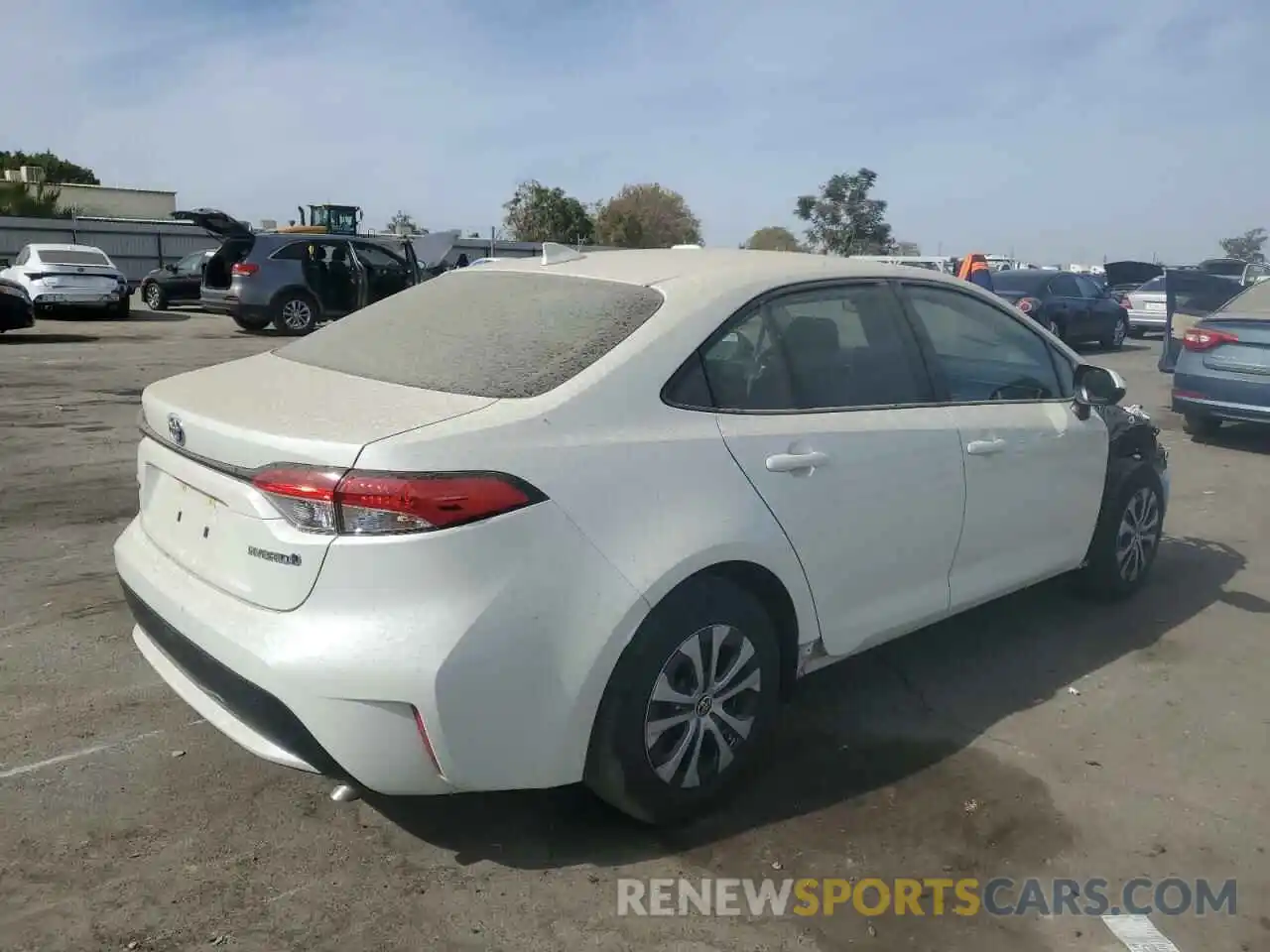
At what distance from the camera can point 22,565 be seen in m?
5.51

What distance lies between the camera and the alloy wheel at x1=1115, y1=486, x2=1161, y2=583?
518 cm

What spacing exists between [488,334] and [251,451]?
885 millimetres

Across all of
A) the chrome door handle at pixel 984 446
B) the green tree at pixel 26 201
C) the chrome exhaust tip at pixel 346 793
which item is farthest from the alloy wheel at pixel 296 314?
the green tree at pixel 26 201

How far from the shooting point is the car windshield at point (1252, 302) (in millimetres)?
9258

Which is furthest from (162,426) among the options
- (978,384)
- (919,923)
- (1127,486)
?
(1127,486)

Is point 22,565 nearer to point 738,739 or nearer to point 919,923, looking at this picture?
point 738,739

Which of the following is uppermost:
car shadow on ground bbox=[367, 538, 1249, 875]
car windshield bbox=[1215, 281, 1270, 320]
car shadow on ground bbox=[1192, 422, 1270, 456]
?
car windshield bbox=[1215, 281, 1270, 320]

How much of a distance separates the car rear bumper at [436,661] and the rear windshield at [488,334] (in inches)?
21.7

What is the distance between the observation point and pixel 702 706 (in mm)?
3213

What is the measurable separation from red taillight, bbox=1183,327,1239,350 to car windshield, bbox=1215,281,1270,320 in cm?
22

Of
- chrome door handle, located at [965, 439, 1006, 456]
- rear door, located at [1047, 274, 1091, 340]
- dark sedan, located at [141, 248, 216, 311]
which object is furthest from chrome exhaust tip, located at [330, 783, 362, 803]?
dark sedan, located at [141, 248, 216, 311]

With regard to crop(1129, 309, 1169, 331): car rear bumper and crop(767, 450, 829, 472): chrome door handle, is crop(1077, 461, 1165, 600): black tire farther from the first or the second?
crop(1129, 309, 1169, 331): car rear bumper

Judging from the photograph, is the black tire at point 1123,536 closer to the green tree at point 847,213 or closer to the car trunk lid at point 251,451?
the car trunk lid at point 251,451

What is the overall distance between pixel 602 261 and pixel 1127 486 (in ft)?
9.16
